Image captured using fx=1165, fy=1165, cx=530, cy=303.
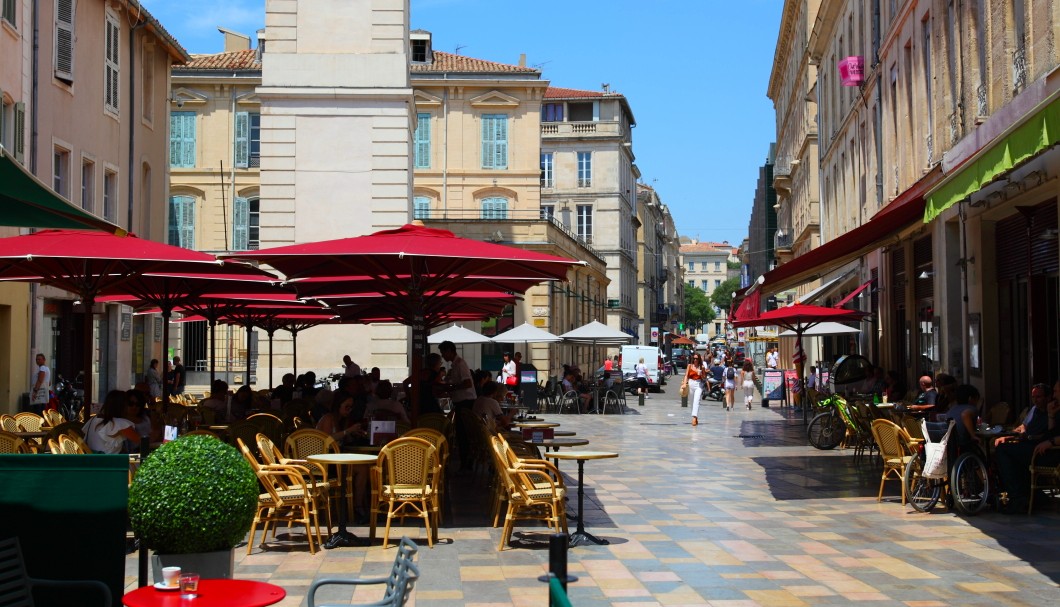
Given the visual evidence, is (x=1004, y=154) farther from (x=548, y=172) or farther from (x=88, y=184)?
(x=548, y=172)

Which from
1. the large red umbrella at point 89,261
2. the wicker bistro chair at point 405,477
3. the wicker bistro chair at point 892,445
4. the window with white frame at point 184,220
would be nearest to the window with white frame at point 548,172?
the window with white frame at point 184,220

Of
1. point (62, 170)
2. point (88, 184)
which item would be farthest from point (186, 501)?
point (88, 184)

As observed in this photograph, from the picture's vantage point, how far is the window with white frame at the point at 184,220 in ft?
145

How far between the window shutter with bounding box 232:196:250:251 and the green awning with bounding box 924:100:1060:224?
121ft

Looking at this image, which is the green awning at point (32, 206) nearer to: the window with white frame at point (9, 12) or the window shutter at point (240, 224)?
the window with white frame at point (9, 12)

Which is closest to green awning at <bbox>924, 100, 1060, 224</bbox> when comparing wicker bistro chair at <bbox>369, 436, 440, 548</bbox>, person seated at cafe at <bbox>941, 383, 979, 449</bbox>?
person seated at cafe at <bbox>941, 383, 979, 449</bbox>

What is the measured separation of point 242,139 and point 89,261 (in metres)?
34.9

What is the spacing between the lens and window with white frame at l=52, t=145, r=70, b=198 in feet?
72.6

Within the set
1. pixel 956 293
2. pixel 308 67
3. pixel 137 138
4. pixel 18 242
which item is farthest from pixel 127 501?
pixel 137 138

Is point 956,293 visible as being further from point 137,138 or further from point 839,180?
point 137,138

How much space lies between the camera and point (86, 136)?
76.7 ft

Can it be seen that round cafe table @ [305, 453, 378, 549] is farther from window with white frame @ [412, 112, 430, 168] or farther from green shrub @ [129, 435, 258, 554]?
window with white frame @ [412, 112, 430, 168]

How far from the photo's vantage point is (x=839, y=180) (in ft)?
105

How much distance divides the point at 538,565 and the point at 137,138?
2136 centimetres
